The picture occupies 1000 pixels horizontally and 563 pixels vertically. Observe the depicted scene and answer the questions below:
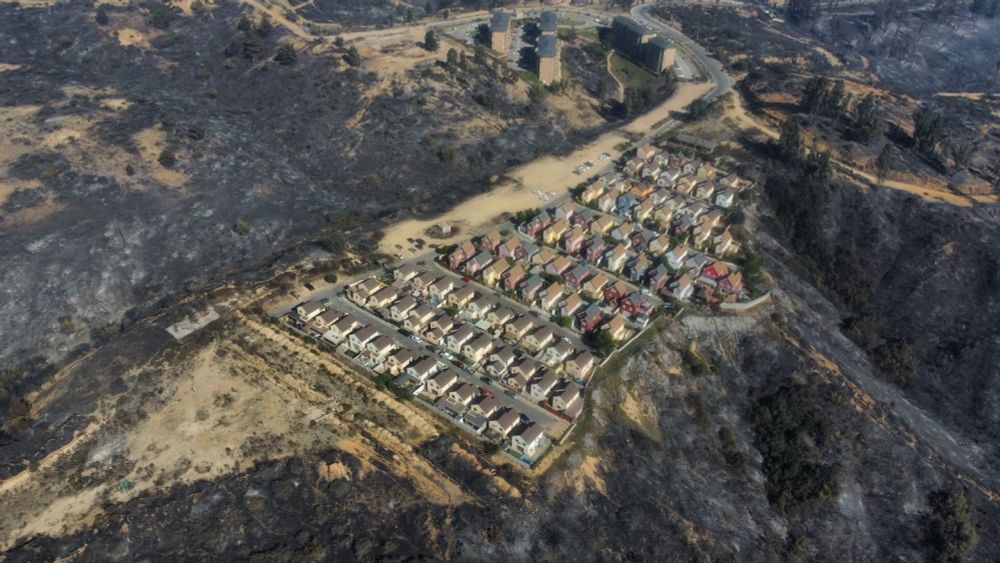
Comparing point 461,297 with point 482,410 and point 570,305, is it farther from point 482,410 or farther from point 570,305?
point 482,410

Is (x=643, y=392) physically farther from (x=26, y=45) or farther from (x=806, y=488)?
(x=26, y=45)

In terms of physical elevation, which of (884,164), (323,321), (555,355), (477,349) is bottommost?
(555,355)

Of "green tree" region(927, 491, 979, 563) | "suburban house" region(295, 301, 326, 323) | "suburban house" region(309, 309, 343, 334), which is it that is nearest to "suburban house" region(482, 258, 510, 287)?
"suburban house" region(309, 309, 343, 334)

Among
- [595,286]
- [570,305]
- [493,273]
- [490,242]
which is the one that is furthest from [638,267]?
[490,242]

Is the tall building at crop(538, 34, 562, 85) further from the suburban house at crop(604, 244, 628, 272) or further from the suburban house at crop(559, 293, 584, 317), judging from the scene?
the suburban house at crop(559, 293, 584, 317)

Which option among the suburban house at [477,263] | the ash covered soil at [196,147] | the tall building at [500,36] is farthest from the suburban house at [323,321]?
the tall building at [500,36]

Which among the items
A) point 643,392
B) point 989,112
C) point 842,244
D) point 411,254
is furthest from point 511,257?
point 989,112
